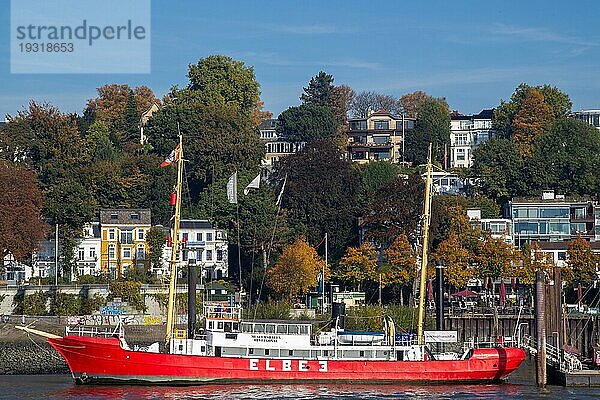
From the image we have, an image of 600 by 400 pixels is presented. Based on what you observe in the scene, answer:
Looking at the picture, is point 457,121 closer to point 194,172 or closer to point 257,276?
point 194,172

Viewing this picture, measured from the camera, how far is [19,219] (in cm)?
10594

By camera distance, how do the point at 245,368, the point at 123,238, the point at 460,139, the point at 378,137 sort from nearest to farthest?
1. the point at 245,368
2. the point at 123,238
3. the point at 378,137
4. the point at 460,139

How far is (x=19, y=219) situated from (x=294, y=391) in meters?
45.6

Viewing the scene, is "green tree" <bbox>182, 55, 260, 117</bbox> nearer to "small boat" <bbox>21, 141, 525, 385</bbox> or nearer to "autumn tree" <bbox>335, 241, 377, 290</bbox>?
"autumn tree" <bbox>335, 241, 377, 290</bbox>

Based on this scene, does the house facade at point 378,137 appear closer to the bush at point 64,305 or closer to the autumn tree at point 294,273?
the autumn tree at point 294,273

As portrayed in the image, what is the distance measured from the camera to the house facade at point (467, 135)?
175375 millimetres

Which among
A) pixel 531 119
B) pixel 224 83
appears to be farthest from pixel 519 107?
pixel 224 83

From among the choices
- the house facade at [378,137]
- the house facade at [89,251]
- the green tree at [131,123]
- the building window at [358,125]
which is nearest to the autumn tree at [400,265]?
the house facade at [89,251]

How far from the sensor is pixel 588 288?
362ft

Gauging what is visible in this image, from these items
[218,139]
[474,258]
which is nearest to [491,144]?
[218,139]

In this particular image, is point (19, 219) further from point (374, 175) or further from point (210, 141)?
point (374, 175)

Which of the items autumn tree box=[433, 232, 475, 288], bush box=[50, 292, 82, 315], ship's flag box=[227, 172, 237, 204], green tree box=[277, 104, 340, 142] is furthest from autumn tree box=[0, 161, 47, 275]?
green tree box=[277, 104, 340, 142]

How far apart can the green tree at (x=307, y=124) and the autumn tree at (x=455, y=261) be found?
5860 centimetres

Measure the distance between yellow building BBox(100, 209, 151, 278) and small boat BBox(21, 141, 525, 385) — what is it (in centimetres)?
5265
